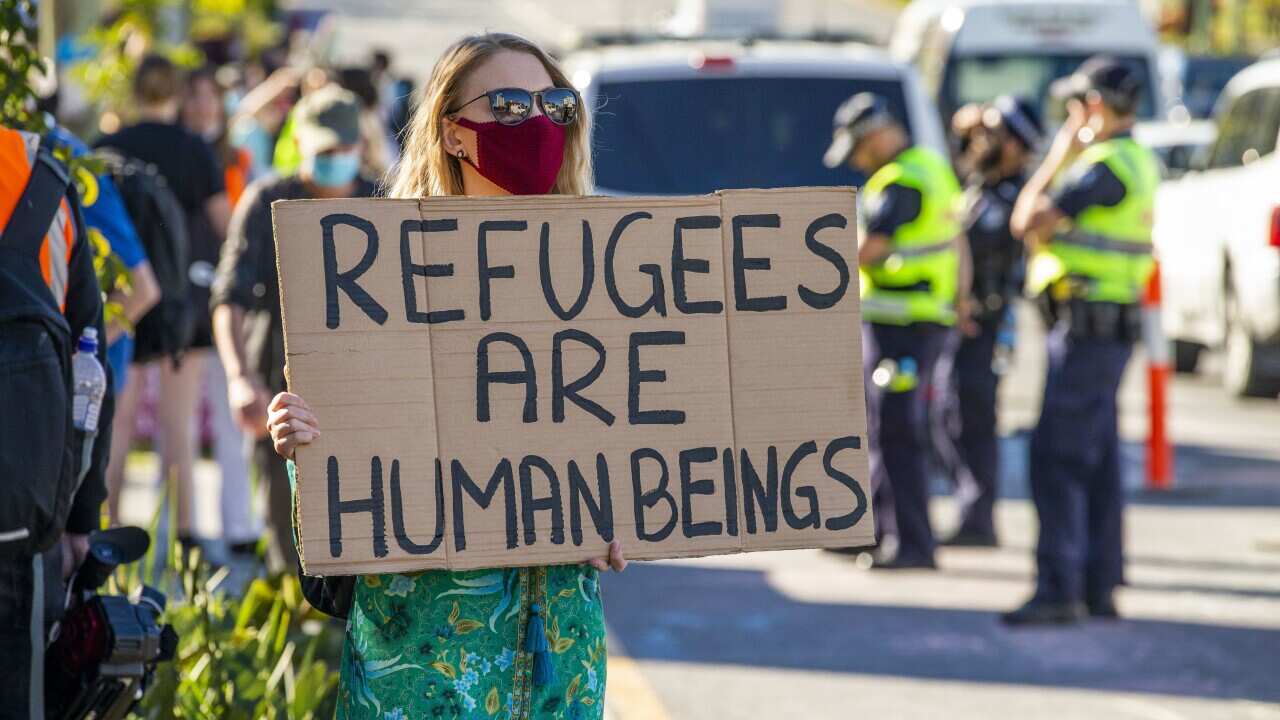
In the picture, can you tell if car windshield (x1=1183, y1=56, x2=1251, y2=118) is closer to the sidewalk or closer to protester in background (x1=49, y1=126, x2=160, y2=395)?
the sidewalk

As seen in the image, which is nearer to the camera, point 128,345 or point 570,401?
point 570,401

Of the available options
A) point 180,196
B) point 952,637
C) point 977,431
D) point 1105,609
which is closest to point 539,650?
point 952,637

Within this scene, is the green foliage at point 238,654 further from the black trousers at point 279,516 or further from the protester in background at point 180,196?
the protester in background at point 180,196

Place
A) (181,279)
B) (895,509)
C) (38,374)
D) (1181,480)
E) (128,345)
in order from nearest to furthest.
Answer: (38,374), (128,345), (181,279), (895,509), (1181,480)

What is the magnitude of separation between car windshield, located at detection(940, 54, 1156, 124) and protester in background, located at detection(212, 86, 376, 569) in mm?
15130

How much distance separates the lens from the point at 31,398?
9.90 feet

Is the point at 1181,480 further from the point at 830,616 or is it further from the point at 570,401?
the point at 570,401

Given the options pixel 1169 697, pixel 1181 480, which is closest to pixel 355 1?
pixel 1181 480

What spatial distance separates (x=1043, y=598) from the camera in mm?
7223

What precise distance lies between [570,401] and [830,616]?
14.2 feet

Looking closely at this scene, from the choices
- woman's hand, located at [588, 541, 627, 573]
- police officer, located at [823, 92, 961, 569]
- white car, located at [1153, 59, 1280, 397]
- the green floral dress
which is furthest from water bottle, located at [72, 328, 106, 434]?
white car, located at [1153, 59, 1280, 397]

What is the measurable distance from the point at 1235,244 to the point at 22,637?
11.3 meters

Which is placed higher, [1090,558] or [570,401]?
[570,401]

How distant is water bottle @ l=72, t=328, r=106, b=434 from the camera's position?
11.3 feet
